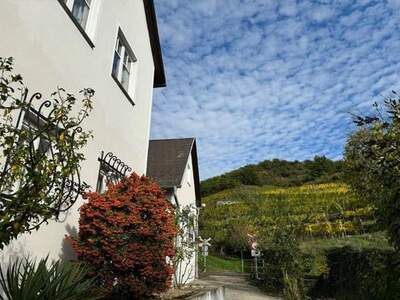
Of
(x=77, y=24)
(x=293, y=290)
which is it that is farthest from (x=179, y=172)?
(x=77, y=24)

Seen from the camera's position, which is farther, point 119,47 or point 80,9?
point 119,47

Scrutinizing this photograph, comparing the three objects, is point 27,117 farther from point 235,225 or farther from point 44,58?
point 235,225

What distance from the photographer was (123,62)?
9.69 m

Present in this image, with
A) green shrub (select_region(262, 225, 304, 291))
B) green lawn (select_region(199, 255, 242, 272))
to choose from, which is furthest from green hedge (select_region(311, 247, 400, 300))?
green lawn (select_region(199, 255, 242, 272))

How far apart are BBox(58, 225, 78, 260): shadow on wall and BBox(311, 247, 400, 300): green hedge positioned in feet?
16.6

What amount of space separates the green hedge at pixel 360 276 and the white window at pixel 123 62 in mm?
6984

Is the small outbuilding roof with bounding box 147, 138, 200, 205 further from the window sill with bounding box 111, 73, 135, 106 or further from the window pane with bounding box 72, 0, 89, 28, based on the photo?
the window pane with bounding box 72, 0, 89, 28

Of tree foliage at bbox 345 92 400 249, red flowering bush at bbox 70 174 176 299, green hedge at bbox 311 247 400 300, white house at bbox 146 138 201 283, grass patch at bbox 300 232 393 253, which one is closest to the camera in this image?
tree foliage at bbox 345 92 400 249

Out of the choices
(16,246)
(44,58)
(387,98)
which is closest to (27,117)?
(44,58)

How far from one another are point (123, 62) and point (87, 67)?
9.20 feet

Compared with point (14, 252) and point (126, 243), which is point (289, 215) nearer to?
point (126, 243)

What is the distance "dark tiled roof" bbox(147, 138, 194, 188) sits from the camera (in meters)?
16.1

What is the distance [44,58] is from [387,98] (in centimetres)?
514

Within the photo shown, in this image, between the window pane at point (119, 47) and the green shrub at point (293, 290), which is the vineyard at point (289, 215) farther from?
the window pane at point (119, 47)
